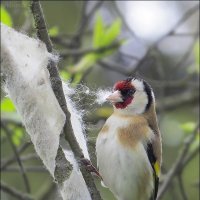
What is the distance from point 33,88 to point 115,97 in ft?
3.36

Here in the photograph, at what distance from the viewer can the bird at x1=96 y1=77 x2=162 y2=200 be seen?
323 centimetres

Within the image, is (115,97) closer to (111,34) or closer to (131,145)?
(131,145)

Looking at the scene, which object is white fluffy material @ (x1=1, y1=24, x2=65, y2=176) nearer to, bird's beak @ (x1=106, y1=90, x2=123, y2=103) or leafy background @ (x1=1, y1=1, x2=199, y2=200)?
bird's beak @ (x1=106, y1=90, x2=123, y2=103)

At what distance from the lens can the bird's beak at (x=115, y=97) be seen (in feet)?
11.0

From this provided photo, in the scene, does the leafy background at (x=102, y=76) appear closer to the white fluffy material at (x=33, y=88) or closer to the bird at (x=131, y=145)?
the bird at (x=131, y=145)

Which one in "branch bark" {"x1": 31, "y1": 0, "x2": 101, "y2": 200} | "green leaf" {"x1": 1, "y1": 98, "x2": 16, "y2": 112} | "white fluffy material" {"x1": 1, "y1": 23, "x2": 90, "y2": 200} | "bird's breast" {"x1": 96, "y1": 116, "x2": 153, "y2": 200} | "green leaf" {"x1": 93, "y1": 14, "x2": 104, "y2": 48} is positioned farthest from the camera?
"green leaf" {"x1": 93, "y1": 14, "x2": 104, "y2": 48}

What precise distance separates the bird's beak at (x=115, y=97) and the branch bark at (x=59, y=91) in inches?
33.2

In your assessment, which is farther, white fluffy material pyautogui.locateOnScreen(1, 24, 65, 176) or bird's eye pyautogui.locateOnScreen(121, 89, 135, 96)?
bird's eye pyautogui.locateOnScreen(121, 89, 135, 96)

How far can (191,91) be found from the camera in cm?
543

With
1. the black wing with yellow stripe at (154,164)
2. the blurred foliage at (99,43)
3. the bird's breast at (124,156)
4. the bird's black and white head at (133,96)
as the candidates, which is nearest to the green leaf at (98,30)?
the blurred foliage at (99,43)

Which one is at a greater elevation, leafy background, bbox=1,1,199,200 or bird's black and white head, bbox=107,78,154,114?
bird's black and white head, bbox=107,78,154,114

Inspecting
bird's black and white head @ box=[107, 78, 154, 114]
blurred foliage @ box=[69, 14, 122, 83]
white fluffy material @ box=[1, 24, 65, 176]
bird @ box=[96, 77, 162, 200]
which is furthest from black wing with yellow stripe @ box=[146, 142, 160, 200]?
blurred foliage @ box=[69, 14, 122, 83]

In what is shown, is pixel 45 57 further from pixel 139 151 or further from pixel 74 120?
pixel 139 151

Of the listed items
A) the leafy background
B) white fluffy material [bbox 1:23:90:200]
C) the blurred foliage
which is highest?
white fluffy material [bbox 1:23:90:200]
